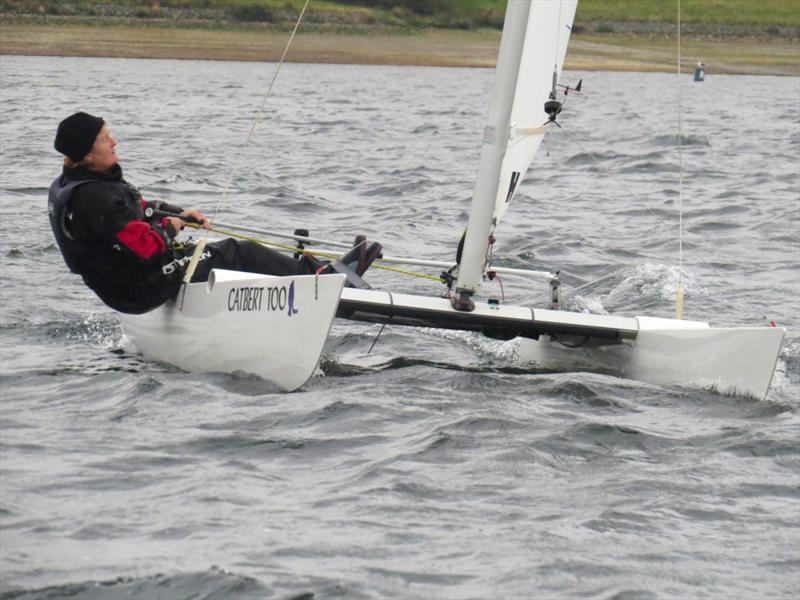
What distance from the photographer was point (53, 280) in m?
9.07

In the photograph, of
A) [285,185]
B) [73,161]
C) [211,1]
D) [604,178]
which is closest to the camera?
[73,161]

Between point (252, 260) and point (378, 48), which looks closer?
point (252, 260)

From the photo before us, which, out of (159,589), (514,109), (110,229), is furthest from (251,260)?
(159,589)

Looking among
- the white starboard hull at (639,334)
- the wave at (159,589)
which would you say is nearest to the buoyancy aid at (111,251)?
the white starboard hull at (639,334)

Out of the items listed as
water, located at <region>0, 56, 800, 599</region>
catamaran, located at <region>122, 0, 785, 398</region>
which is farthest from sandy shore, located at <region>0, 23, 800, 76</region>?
catamaran, located at <region>122, 0, 785, 398</region>

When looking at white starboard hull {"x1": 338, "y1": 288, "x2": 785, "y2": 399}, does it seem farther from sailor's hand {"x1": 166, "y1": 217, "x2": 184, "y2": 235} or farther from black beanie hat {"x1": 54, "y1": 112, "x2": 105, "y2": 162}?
black beanie hat {"x1": 54, "y1": 112, "x2": 105, "y2": 162}

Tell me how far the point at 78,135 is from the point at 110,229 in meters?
0.47

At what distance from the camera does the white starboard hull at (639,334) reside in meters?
6.54

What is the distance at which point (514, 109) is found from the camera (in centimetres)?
721

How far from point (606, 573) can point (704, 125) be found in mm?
21352

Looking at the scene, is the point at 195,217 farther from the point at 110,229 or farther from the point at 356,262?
the point at 356,262

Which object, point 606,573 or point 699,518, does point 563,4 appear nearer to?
point 699,518

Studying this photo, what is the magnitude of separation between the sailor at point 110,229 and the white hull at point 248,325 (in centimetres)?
20

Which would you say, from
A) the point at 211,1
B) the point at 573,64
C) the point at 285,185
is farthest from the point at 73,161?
the point at 211,1
